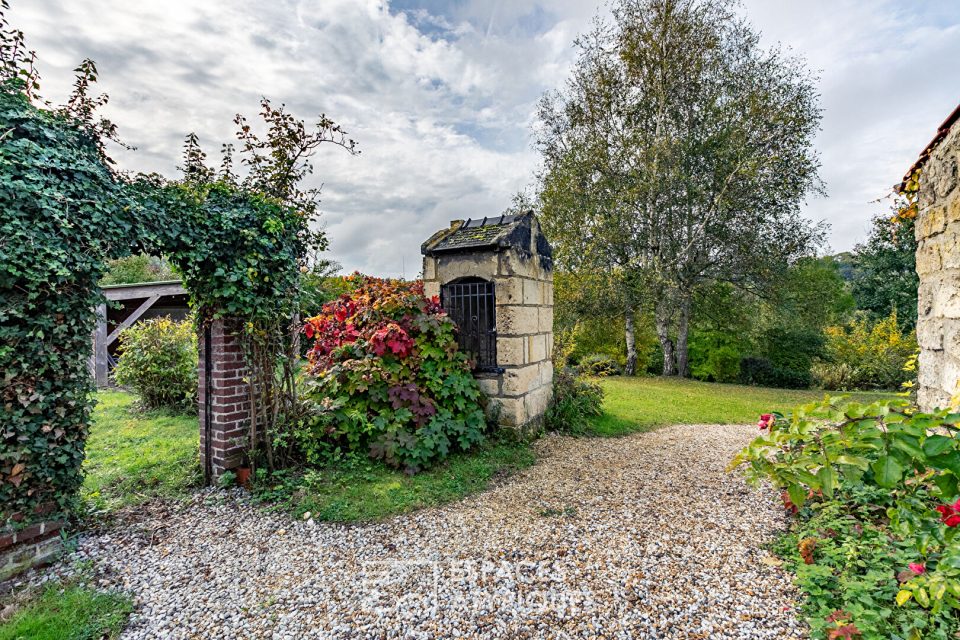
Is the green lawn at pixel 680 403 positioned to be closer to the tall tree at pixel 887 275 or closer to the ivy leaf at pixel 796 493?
the tall tree at pixel 887 275

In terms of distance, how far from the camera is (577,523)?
331 cm

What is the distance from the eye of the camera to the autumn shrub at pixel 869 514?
3.57 feet

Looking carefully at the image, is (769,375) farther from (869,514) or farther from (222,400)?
(222,400)

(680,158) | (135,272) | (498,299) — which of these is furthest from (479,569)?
(135,272)

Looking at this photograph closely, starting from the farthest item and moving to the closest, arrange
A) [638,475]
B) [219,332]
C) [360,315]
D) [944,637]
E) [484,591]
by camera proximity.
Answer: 1. [360,315]
2. [638,475]
3. [219,332]
4. [484,591]
5. [944,637]

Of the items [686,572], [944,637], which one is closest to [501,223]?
[686,572]

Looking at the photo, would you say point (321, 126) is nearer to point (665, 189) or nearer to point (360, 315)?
point (360, 315)

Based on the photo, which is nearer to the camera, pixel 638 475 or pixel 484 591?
pixel 484 591

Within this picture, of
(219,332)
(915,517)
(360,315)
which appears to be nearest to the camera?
(915,517)

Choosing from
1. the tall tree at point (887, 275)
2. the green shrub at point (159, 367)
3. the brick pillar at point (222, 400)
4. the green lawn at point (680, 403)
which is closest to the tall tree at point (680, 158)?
the tall tree at point (887, 275)

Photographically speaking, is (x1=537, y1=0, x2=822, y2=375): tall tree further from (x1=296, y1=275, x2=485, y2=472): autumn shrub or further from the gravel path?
the gravel path

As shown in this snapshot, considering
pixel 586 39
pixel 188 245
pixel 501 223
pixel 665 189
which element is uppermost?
pixel 586 39

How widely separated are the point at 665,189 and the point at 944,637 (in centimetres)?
1226

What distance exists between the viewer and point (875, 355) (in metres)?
12.4
